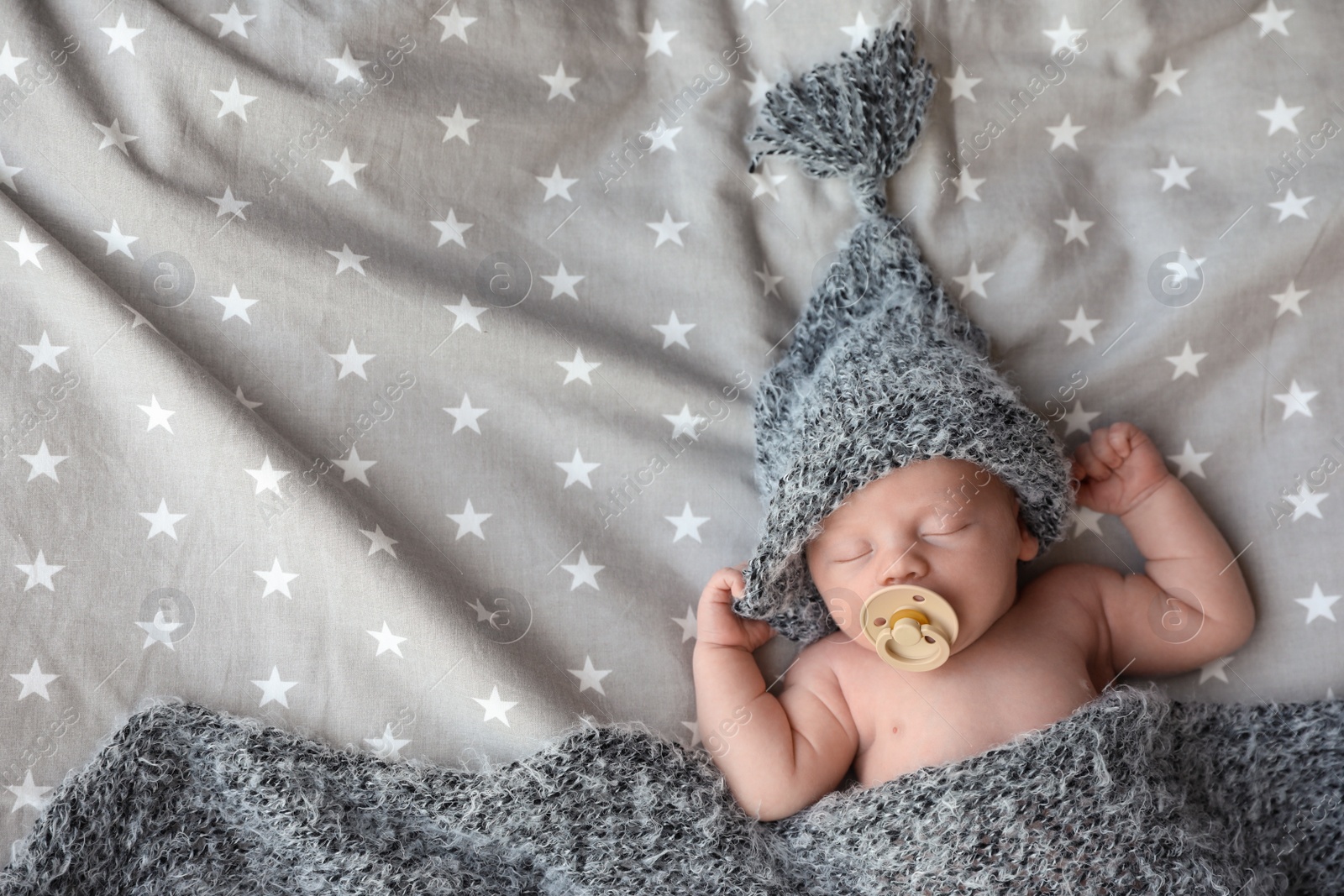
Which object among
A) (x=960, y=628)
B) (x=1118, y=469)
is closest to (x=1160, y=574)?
(x=1118, y=469)

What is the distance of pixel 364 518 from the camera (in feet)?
4.61

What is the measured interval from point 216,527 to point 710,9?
118 centimetres

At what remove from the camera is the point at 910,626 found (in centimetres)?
128

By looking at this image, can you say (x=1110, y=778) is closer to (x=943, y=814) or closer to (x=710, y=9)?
(x=943, y=814)

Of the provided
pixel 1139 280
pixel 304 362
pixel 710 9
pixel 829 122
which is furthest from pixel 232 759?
pixel 1139 280

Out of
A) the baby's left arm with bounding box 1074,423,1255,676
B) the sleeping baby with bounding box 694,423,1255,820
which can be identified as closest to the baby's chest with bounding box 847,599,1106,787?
the sleeping baby with bounding box 694,423,1255,820

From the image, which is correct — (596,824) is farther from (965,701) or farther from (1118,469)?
(1118,469)

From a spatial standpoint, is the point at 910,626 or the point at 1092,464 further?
the point at 1092,464

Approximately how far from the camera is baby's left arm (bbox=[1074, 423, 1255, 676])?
149 centimetres

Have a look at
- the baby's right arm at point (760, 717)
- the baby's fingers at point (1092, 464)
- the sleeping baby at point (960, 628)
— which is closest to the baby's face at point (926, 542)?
the sleeping baby at point (960, 628)

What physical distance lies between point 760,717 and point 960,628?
31 cm

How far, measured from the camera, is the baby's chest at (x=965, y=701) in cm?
137

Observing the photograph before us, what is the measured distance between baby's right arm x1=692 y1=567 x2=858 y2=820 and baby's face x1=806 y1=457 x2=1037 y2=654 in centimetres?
13

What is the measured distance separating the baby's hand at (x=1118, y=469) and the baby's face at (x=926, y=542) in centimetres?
25
